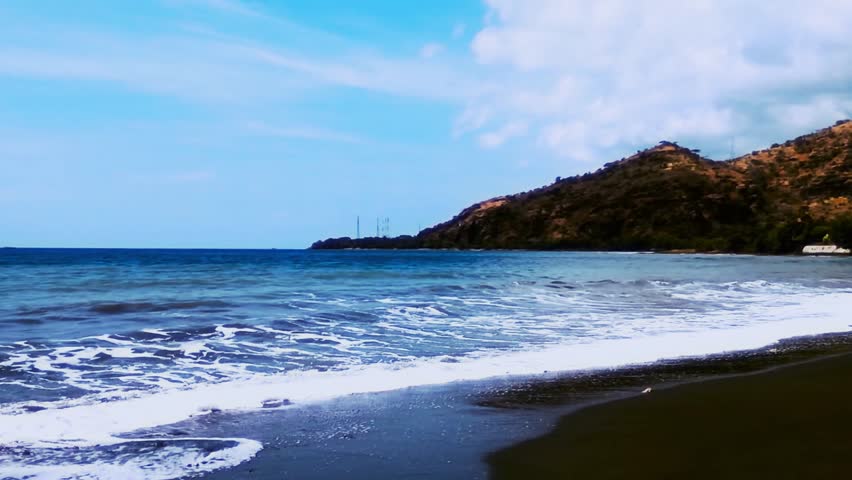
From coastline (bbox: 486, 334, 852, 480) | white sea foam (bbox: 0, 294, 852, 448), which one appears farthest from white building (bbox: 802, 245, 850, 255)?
coastline (bbox: 486, 334, 852, 480)

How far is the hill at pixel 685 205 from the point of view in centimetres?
9388

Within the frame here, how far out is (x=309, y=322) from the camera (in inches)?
529

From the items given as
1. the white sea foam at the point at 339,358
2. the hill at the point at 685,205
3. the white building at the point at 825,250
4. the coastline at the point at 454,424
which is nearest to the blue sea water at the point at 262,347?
the white sea foam at the point at 339,358

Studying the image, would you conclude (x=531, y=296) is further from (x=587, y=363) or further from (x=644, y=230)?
(x=644, y=230)

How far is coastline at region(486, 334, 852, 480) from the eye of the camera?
4.49 meters

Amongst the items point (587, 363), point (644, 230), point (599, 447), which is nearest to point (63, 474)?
point (599, 447)

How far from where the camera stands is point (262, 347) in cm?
1040

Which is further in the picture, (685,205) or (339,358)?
(685,205)

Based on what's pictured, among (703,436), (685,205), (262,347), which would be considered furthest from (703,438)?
(685,205)

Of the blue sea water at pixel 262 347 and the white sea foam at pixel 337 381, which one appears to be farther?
the white sea foam at pixel 337 381

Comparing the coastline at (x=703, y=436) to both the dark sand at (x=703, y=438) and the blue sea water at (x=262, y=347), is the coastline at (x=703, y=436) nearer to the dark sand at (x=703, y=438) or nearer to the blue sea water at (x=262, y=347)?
the dark sand at (x=703, y=438)

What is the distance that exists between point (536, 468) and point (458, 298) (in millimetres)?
15111

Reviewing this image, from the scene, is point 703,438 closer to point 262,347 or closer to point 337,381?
point 337,381

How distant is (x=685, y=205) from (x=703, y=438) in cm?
11669
